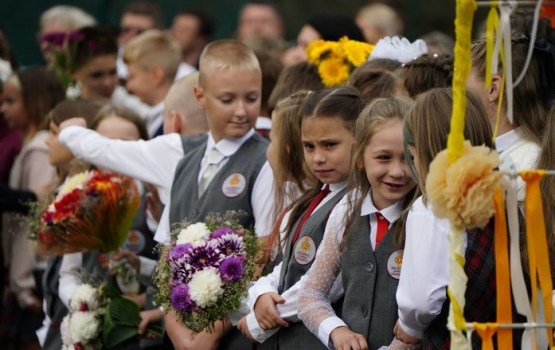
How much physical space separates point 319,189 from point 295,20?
8199 millimetres

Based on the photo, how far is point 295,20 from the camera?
13430mm

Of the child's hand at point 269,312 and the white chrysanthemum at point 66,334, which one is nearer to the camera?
the child's hand at point 269,312

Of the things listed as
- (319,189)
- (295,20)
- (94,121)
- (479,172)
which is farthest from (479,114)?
(295,20)

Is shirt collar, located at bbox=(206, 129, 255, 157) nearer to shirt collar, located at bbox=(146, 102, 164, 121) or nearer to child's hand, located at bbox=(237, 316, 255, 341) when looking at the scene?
child's hand, located at bbox=(237, 316, 255, 341)

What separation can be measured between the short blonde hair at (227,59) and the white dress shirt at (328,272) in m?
1.49

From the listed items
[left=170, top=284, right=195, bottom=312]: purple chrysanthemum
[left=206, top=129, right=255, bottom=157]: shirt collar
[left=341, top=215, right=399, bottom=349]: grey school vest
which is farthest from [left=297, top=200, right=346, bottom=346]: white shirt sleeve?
[left=206, top=129, right=255, bottom=157]: shirt collar

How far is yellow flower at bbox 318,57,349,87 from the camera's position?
6498 millimetres

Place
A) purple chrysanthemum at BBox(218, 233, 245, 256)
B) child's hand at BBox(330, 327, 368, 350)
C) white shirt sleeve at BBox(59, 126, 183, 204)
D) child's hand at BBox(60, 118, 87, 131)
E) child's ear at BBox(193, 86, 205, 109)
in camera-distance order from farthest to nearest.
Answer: child's hand at BBox(60, 118, 87, 131) → white shirt sleeve at BBox(59, 126, 183, 204) → child's ear at BBox(193, 86, 205, 109) → purple chrysanthemum at BBox(218, 233, 245, 256) → child's hand at BBox(330, 327, 368, 350)

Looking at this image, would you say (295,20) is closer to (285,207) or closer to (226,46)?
(226,46)

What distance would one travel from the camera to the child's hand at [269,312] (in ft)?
16.6

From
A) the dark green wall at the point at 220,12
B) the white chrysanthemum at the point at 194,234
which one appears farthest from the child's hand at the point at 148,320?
the dark green wall at the point at 220,12

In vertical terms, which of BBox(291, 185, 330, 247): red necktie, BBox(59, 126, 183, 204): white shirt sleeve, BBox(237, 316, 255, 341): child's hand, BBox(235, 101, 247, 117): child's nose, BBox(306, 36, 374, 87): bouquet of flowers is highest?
BBox(306, 36, 374, 87): bouquet of flowers

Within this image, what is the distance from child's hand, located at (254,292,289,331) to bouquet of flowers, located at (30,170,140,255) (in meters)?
1.76

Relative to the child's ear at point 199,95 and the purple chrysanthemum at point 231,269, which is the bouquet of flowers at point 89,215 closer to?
the child's ear at point 199,95
